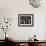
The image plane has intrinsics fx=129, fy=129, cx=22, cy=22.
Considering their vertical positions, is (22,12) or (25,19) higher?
(22,12)

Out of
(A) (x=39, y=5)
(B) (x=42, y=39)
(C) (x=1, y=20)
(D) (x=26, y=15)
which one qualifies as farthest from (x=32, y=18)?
(C) (x=1, y=20)

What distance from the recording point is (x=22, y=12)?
4180mm

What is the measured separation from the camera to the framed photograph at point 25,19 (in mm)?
4164

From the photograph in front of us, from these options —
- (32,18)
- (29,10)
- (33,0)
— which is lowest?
(32,18)

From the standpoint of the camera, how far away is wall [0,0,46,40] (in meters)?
4.13

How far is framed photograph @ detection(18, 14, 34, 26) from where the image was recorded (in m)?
4.16

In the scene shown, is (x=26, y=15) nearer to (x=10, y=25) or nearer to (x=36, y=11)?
(x=36, y=11)

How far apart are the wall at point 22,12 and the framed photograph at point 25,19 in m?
0.10

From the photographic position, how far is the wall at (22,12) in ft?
13.6

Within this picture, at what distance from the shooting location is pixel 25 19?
4199mm

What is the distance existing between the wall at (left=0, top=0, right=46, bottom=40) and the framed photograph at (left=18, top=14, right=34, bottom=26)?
0.10 meters

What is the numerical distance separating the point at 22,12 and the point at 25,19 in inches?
9.7

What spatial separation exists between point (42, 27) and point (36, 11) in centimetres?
55

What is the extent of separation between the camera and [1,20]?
4.18 m
